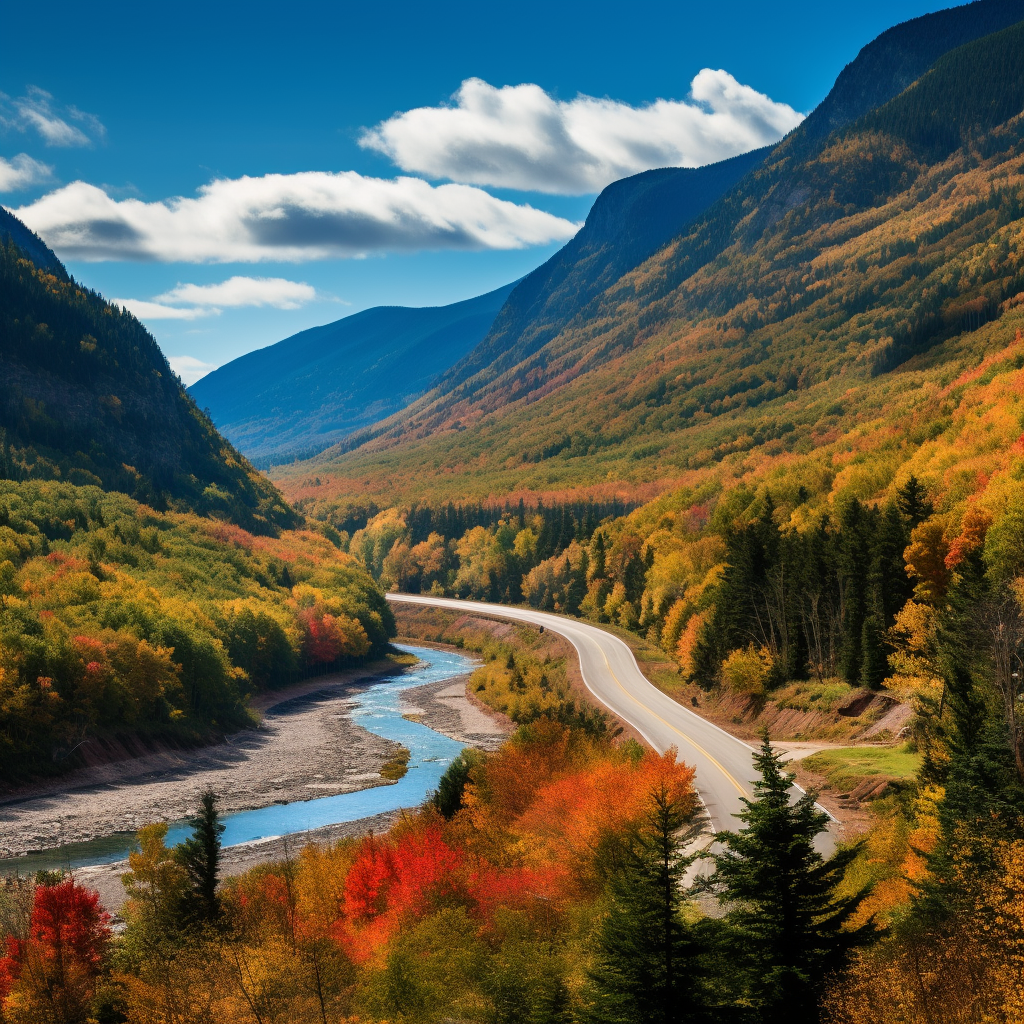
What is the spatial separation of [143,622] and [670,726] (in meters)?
59.8

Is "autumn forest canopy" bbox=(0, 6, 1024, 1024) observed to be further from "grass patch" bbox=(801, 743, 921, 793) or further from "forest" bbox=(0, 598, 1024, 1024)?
"grass patch" bbox=(801, 743, 921, 793)

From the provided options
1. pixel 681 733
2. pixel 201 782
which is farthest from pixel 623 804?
pixel 201 782

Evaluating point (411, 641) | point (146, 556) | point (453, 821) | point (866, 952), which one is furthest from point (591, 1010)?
point (411, 641)

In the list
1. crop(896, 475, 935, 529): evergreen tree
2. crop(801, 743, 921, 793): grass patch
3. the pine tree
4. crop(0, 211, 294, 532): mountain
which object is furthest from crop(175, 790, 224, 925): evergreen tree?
crop(0, 211, 294, 532): mountain

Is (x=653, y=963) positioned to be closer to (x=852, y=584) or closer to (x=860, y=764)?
(x=860, y=764)

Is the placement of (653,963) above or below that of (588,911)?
above

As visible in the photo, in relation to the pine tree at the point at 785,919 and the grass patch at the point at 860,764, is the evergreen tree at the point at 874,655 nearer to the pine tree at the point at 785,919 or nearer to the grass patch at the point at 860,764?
the grass patch at the point at 860,764

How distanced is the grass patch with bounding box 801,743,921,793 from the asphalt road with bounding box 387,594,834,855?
3.94 meters

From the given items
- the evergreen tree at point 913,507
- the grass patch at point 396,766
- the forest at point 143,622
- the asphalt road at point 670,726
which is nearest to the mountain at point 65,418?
the forest at point 143,622

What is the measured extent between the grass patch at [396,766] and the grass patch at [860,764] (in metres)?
40.6

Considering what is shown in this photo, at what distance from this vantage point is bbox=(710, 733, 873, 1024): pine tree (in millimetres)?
25672

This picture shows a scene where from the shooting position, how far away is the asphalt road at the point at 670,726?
167 feet

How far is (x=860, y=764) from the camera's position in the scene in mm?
51969

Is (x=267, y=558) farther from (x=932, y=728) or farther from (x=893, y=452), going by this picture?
(x=932, y=728)
